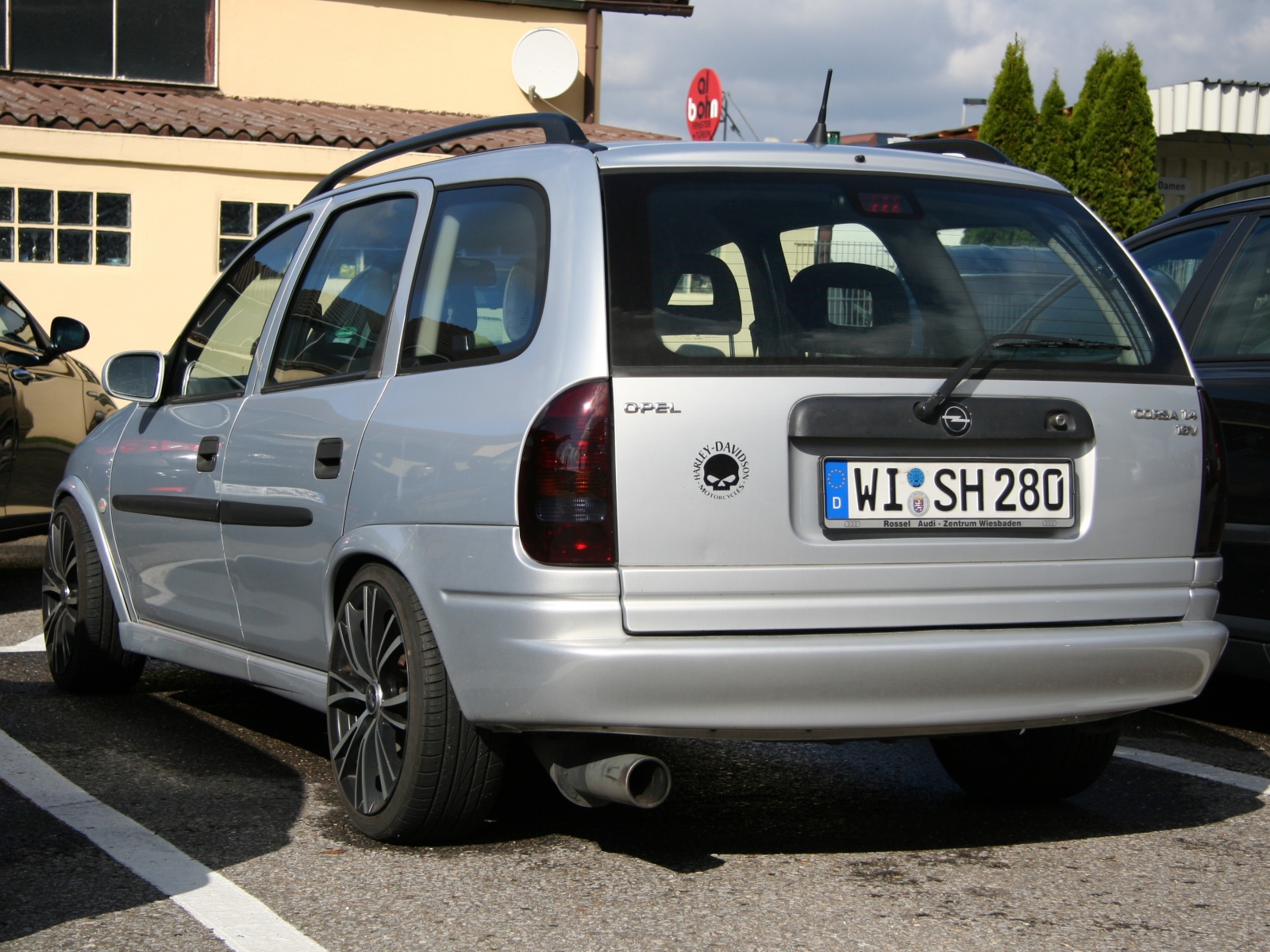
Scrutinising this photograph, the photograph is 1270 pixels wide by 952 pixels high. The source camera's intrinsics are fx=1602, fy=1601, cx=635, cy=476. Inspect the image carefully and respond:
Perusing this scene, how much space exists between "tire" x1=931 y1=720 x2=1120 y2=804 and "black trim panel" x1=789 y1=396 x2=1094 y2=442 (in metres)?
0.98

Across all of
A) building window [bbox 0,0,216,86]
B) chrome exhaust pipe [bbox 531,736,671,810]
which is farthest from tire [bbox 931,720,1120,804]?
building window [bbox 0,0,216,86]

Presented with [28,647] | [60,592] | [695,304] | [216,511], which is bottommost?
[28,647]

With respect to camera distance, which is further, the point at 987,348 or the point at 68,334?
the point at 68,334

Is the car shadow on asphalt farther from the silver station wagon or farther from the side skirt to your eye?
the silver station wagon

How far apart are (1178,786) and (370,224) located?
9.29 ft

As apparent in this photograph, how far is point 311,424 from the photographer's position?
4.24 meters

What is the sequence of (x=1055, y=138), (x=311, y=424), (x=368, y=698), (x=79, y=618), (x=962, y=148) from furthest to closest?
1. (x=1055, y=138)
2. (x=79, y=618)
3. (x=962, y=148)
4. (x=311, y=424)
5. (x=368, y=698)

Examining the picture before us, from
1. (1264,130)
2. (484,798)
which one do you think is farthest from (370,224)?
(1264,130)

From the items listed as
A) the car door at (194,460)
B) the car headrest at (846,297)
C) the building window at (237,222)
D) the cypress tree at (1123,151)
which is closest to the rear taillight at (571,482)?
the car headrest at (846,297)

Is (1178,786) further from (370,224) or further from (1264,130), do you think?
(1264,130)

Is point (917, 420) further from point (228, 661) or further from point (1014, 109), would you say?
point (1014, 109)

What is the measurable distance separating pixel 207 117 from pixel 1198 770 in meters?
15.3

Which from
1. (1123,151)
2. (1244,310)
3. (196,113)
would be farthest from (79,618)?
(1123,151)

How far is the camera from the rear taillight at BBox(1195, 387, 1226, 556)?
3.76m
